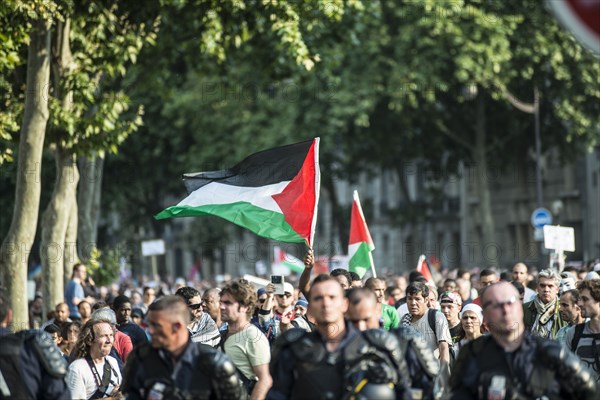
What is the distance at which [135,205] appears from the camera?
42375 mm

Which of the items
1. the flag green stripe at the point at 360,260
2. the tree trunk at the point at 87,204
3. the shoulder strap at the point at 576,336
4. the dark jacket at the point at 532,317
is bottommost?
the shoulder strap at the point at 576,336

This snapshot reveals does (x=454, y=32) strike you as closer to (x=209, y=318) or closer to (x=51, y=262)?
(x=51, y=262)

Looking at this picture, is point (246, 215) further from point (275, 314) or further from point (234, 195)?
point (275, 314)

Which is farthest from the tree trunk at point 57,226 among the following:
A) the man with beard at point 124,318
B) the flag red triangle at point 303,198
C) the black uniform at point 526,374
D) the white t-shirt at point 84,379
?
the black uniform at point 526,374

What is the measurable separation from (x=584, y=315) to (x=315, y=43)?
1635cm

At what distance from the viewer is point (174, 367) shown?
290 inches

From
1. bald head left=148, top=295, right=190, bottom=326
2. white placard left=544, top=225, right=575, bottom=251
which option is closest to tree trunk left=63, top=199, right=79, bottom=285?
white placard left=544, top=225, right=575, bottom=251

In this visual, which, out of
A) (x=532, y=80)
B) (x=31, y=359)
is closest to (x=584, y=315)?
(x=31, y=359)

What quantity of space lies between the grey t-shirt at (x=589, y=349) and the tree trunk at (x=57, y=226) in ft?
41.4

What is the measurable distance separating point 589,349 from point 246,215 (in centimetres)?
461

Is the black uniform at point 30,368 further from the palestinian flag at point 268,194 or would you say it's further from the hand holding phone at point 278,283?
the palestinian flag at point 268,194

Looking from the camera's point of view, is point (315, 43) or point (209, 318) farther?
point (315, 43)

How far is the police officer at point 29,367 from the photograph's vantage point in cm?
754

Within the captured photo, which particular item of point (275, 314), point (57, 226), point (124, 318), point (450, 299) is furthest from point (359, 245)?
point (57, 226)
